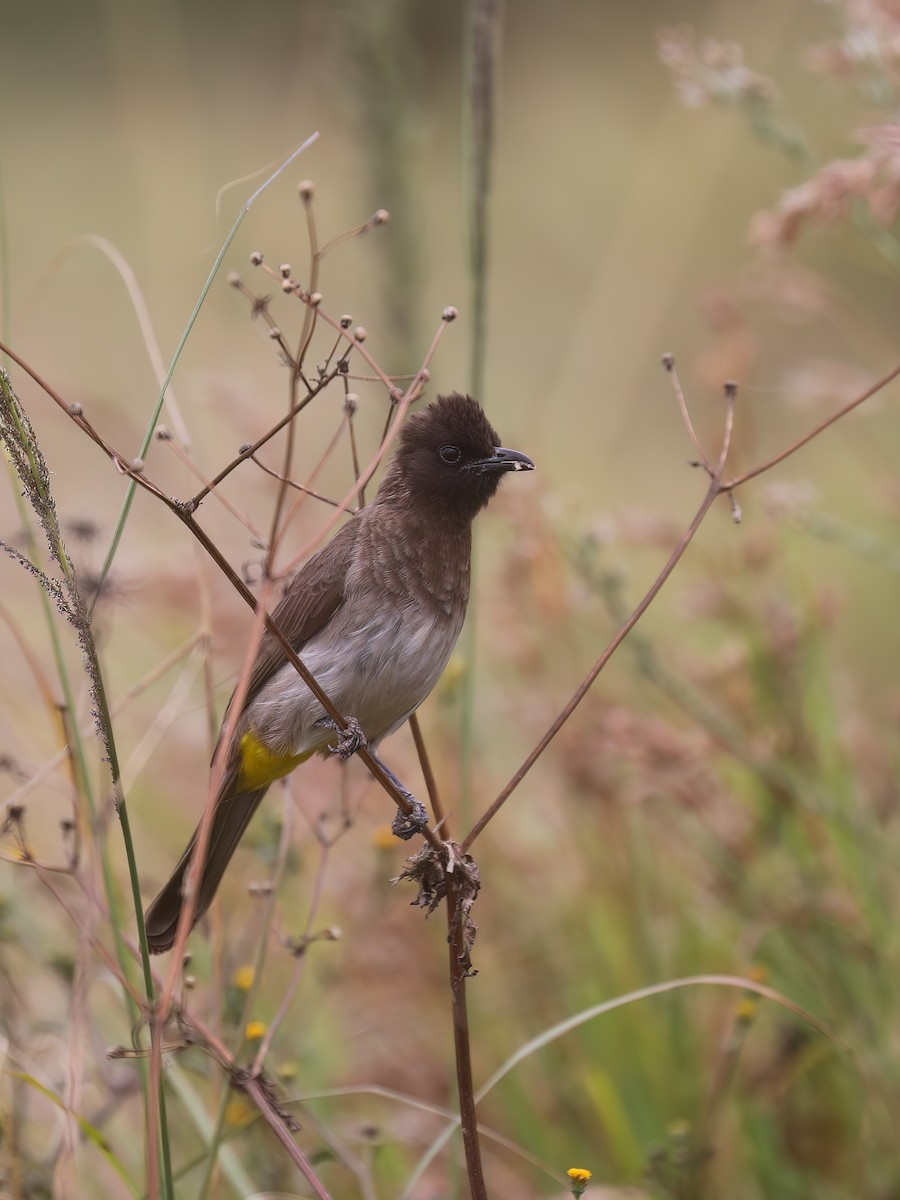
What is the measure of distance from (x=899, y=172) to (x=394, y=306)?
4.31 ft

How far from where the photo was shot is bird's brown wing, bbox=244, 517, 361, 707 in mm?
2186

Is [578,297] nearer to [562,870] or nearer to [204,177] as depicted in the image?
[204,177]

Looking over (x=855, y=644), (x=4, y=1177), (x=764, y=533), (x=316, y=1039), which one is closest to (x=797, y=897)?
(x=764, y=533)

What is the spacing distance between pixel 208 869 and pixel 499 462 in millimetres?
804

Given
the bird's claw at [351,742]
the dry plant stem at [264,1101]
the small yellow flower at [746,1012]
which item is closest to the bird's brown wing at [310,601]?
the bird's claw at [351,742]

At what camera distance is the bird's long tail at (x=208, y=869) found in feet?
6.33

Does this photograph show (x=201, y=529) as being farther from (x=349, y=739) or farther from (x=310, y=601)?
(x=310, y=601)

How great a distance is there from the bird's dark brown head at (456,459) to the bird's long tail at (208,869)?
22.5 inches

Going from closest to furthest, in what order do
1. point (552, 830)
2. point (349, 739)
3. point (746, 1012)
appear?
point (349, 739)
point (746, 1012)
point (552, 830)

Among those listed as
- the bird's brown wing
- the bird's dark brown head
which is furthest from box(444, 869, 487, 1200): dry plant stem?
the bird's dark brown head

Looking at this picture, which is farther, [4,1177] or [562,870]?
[562,870]

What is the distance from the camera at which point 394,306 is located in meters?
3.14

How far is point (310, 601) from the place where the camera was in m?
2.20

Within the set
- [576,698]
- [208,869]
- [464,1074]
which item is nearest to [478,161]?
[576,698]
